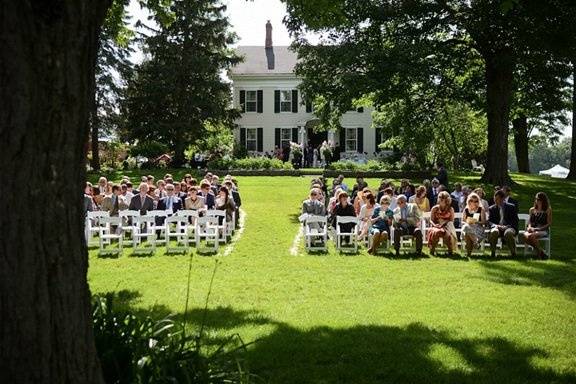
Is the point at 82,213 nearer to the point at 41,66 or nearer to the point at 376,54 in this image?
the point at 41,66

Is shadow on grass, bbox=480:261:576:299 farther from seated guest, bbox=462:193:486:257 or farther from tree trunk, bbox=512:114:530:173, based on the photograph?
tree trunk, bbox=512:114:530:173

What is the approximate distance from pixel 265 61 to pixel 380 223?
39212 millimetres

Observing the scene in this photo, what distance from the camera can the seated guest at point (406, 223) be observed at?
12.9 meters

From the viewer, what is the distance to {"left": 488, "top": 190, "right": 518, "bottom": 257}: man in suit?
12.7 m

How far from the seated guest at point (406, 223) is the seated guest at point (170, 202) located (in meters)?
5.58

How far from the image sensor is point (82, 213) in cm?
330

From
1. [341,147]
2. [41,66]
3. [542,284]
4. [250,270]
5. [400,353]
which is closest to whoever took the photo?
[41,66]

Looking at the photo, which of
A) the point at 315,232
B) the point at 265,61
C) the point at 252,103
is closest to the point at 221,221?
the point at 315,232

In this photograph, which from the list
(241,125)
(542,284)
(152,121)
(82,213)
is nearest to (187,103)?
(152,121)

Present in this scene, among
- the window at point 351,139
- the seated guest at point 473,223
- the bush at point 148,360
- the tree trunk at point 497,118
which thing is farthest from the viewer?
the window at point 351,139

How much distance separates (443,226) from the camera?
13.1 meters

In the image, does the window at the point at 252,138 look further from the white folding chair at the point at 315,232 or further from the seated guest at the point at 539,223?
the seated guest at the point at 539,223

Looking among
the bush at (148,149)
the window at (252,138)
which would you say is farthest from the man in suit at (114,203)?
the window at (252,138)

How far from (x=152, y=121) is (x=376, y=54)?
17.3 meters
